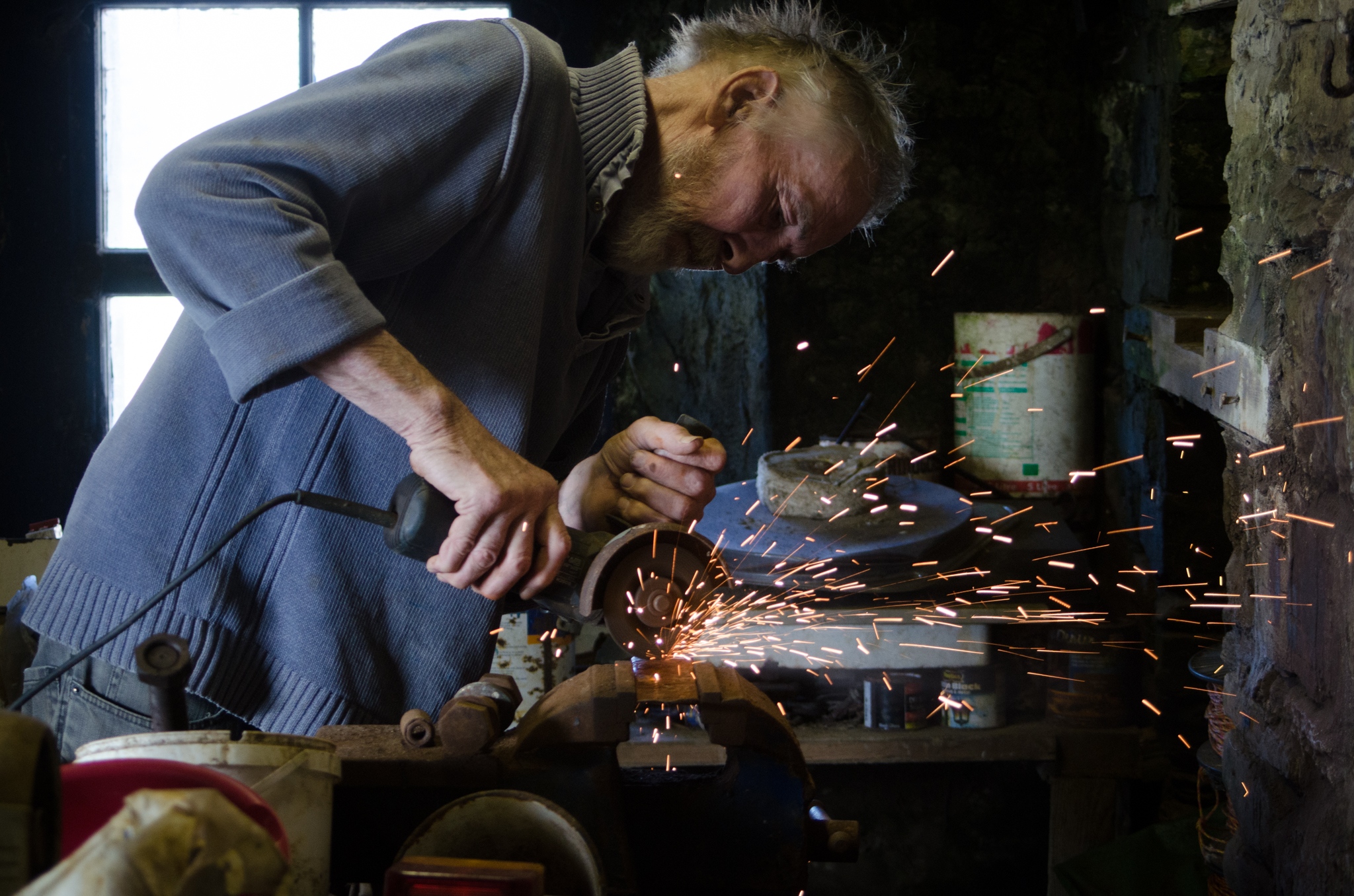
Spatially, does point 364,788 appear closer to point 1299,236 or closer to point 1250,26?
point 1299,236

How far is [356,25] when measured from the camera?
357cm

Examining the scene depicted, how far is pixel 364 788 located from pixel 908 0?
283 centimetres

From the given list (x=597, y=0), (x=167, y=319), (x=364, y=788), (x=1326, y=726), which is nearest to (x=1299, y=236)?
(x=1326, y=726)

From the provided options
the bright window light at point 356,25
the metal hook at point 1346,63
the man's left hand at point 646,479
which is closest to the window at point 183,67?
the bright window light at point 356,25

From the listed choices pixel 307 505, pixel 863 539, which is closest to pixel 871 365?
pixel 863 539

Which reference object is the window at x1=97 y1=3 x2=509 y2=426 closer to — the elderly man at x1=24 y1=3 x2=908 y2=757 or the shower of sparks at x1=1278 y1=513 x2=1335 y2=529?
the elderly man at x1=24 y1=3 x2=908 y2=757

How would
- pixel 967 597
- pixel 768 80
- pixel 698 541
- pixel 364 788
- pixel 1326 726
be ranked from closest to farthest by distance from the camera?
pixel 364 788
pixel 1326 726
pixel 698 541
pixel 768 80
pixel 967 597

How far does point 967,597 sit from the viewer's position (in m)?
2.37

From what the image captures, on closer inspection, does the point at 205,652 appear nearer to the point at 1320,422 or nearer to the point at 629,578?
the point at 629,578

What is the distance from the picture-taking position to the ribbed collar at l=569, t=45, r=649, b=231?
5.05 ft

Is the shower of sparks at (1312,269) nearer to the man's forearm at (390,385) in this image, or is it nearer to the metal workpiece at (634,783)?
the metal workpiece at (634,783)

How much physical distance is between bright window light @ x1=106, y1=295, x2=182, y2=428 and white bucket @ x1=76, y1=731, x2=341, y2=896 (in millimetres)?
3058

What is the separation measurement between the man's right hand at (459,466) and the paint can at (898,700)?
4.54 feet

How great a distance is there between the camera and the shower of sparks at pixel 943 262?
3266 mm
